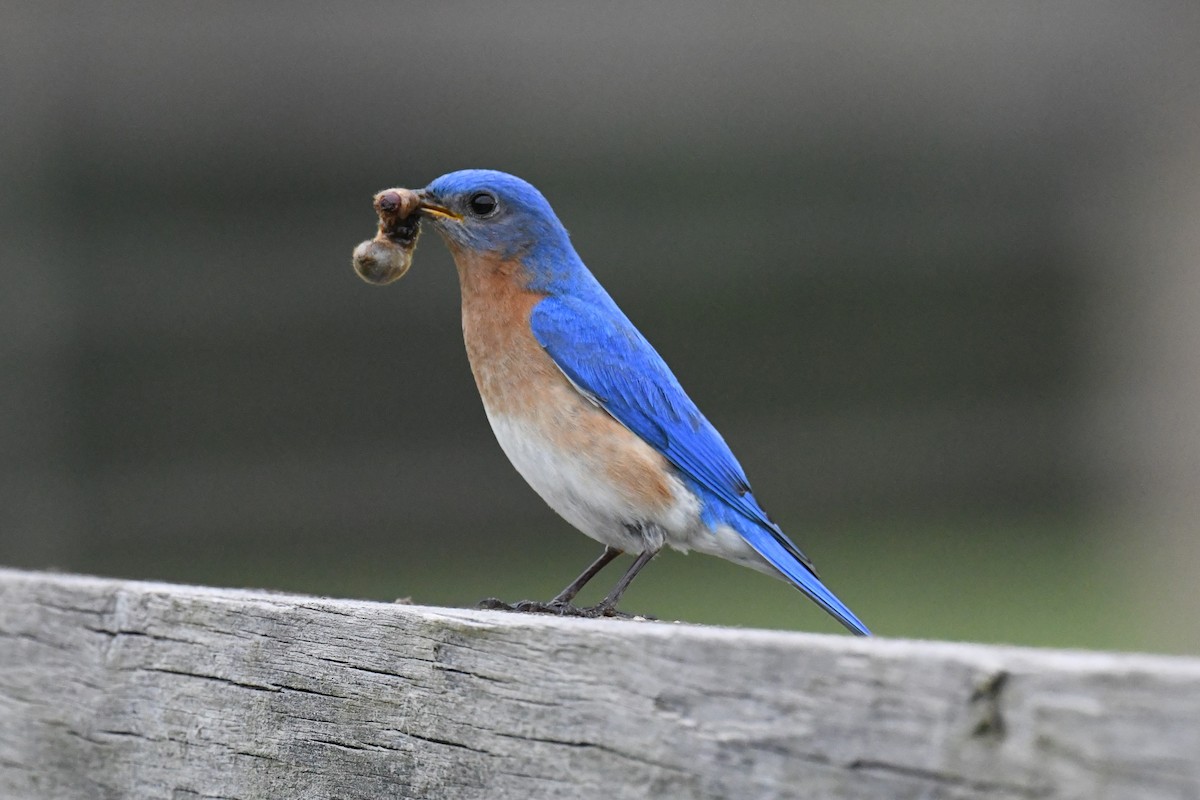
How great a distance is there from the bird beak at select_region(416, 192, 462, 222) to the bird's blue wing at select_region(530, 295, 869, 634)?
32 cm

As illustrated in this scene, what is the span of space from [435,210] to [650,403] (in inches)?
29.5

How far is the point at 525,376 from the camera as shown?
4.05 metres

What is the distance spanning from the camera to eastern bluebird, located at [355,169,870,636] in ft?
12.9

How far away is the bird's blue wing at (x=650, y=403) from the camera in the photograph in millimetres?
3982

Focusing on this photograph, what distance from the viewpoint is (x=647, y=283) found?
10555mm

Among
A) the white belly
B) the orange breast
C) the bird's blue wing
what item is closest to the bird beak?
the orange breast

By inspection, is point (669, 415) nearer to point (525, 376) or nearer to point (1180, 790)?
point (525, 376)

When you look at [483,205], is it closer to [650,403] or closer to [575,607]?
[650,403]

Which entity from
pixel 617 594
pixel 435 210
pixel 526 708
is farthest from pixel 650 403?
pixel 526 708

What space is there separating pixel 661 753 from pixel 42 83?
9.02 meters

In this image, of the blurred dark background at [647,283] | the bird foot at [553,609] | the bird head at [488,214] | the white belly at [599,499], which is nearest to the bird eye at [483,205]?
the bird head at [488,214]

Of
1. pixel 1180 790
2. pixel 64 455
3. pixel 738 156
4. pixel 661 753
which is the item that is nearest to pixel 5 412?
pixel 64 455

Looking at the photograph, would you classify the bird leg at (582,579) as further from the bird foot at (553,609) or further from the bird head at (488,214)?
the bird head at (488,214)

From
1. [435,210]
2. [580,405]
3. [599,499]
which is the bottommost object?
[599,499]
